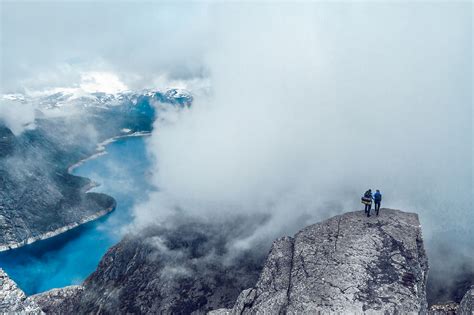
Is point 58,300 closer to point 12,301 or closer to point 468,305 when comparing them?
point 12,301

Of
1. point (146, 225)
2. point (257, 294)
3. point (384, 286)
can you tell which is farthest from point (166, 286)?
point (384, 286)

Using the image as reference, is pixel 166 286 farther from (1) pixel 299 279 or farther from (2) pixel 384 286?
(2) pixel 384 286

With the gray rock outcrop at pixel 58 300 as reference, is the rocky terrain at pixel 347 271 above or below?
below

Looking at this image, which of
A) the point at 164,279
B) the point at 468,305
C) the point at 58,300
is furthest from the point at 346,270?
the point at 58,300

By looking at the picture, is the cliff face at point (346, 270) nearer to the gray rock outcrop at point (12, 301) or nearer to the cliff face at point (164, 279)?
the gray rock outcrop at point (12, 301)

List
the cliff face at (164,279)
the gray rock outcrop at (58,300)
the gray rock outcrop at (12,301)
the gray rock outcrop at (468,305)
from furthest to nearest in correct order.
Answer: the gray rock outcrop at (58,300)
the cliff face at (164,279)
the gray rock outcrop at (468,305)
the gray rock outcrop at (12,301)

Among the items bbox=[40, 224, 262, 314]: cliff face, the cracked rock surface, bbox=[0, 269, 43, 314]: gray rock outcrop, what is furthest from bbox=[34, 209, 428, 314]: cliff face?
bbox=[40, 224, 262, 314]: cliff face

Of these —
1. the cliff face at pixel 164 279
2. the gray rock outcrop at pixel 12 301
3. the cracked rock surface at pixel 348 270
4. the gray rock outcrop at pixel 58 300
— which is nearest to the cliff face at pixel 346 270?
the cracked rock surface at pixel 348 270

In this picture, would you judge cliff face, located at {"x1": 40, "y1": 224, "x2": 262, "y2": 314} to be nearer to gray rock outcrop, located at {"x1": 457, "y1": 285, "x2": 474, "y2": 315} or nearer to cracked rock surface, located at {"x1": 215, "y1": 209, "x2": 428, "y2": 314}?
cracked rock surface, located at {"x1": 215, "y1": 209, "x2": 428, "y2": 314}
